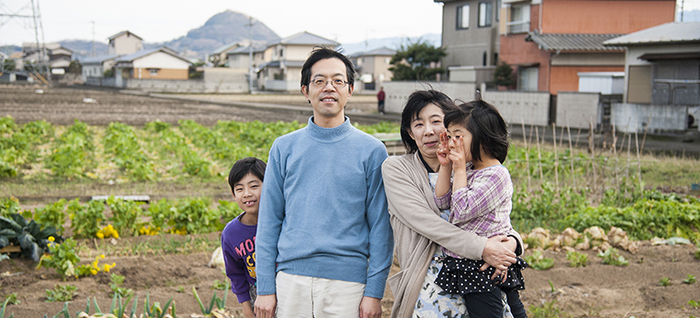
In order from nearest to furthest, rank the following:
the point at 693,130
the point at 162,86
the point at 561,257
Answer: the point at 561,257 < the point at 693,130 < the point at 162,86

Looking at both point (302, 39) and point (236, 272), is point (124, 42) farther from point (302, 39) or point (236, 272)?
point (236, 272)

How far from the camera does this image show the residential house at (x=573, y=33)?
25406 millimetres

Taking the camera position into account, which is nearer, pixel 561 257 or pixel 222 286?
pixel 222 286

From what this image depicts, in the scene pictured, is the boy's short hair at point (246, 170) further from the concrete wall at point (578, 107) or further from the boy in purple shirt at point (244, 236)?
the concrete wall at point (578, 107)

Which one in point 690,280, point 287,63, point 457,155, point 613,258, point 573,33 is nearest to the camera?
point 457,155

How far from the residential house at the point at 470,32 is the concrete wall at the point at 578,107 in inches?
368

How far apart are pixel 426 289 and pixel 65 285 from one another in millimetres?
3471

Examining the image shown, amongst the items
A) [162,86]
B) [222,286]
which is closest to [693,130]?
[222,286]

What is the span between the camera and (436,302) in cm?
246

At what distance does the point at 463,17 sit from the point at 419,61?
135 inches

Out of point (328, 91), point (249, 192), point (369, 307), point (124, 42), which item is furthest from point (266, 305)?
point (124, 42)

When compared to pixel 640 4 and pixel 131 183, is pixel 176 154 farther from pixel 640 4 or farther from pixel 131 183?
pixel 640 4

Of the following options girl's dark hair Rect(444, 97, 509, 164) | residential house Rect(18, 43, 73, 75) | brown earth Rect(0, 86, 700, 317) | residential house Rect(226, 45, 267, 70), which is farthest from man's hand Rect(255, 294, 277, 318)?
residential house Rect(18, 43, 73, 75)

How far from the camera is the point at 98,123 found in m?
20.7
